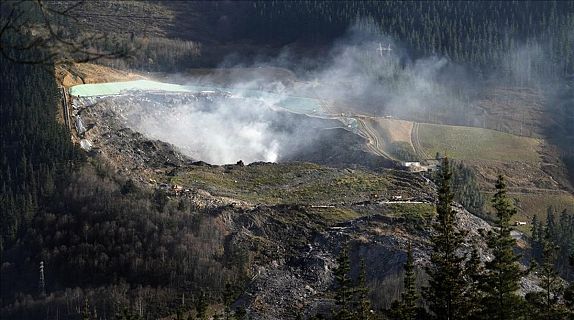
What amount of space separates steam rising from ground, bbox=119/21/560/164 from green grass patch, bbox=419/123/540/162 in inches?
272

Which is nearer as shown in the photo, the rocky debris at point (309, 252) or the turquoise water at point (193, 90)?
the rocky debris at point (309, 252)

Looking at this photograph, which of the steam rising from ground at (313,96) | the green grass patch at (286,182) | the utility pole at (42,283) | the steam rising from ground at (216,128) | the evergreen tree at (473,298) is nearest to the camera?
the evergreen tree at (473,298)

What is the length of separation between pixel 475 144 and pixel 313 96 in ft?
86.2

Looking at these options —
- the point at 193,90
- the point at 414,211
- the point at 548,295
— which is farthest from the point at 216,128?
the point at 548,295

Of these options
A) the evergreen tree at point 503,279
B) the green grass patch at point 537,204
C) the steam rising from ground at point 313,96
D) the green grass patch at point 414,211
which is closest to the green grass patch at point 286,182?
the green grass patch at point 414,211

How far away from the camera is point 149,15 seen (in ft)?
491

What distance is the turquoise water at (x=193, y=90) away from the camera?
8825 cm

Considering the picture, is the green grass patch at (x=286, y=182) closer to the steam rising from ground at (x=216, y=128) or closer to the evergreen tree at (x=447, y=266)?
the steam rising from ground at (x=216, y=128)

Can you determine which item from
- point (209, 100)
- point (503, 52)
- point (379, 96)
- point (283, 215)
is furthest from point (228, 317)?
point (503, 52)

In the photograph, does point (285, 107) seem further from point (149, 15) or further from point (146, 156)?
point (149, 15)

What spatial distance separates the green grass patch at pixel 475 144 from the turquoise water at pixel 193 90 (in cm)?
1551

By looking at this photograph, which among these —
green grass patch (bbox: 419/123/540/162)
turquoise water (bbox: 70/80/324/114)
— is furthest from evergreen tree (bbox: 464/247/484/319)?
turquoise water (bbox: 70/80/324/114)

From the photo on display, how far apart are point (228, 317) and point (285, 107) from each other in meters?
58.0

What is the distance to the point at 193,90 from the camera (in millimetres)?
103500
